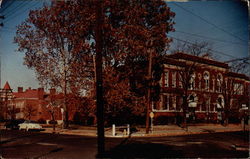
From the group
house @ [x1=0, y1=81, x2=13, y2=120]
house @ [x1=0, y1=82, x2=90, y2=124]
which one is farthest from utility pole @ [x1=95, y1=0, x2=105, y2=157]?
house @ [x1=0, y1=82, x2=90, y2=124]

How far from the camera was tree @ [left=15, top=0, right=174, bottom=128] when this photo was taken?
25.1m

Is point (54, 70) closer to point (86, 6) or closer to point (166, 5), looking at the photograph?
point (86, 6)

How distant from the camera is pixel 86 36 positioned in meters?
26.5

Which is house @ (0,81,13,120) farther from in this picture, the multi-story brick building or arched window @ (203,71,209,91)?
arched window @ (203,71,209,91)

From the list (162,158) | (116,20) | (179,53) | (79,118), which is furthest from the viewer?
(79,118)

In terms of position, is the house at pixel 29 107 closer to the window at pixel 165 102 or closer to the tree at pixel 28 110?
the tree at pixel 28 110

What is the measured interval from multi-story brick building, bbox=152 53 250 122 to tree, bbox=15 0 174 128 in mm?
11233

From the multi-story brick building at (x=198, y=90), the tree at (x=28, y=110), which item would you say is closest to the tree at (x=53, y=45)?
the multi-story brick building at (x=198, y=90)

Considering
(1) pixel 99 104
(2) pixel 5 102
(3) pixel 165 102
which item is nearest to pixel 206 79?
(3) pixel 165 102

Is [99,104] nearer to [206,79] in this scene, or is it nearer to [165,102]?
[165,102]

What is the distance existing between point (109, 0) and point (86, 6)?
2.29 metres

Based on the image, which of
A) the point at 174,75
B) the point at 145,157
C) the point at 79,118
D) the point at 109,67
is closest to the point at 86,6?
the point at 109,67

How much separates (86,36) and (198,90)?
2704 cm

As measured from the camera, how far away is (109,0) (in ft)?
79.3
